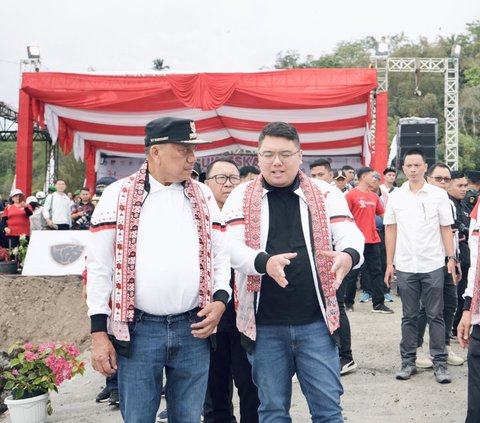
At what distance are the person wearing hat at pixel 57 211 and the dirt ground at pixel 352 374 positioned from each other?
1.81m

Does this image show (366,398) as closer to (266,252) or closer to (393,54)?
(266,252)

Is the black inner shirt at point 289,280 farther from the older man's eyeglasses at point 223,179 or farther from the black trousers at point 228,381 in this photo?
the older man's eyeglasses at point 223,179

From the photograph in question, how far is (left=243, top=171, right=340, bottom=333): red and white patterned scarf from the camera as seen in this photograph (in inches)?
89.9

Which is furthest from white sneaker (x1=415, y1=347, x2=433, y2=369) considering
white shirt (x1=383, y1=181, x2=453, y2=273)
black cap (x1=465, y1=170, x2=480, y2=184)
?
black cap (x1=465, y1=170, x2=480, y2=184)

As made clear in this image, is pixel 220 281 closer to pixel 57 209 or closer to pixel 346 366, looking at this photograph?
pixel 346 366

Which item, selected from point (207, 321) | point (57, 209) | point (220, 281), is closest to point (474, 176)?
point (220, 281)

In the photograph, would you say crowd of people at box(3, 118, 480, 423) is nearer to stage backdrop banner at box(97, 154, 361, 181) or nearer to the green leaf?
the green leaf

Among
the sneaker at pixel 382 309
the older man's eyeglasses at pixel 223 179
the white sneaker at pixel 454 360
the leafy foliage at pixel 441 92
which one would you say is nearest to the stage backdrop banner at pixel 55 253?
the sneaker at pixel 382 309

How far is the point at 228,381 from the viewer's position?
10.1ft

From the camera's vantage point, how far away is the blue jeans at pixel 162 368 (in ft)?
6.68

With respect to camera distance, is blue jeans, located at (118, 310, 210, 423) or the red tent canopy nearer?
blue jeans, located at (118, 310, 210, 423)

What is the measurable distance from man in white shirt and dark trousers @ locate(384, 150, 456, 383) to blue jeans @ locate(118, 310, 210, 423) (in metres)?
2.48

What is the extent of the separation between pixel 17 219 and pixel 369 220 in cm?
618

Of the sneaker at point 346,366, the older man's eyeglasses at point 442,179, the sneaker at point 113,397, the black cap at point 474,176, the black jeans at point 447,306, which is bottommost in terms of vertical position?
the sneaker at point 113,397
